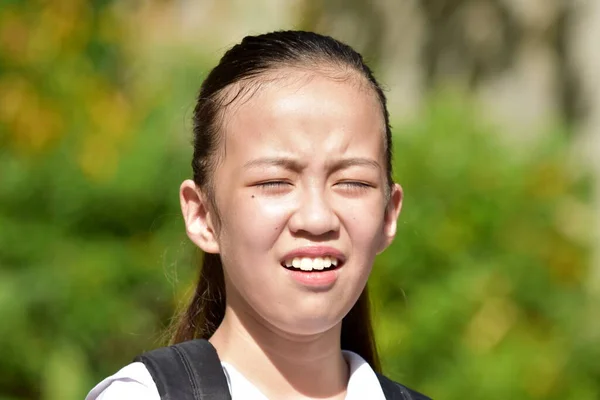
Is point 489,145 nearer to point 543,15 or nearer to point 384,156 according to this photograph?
point 543,15

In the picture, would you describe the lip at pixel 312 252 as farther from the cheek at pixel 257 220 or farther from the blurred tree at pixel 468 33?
the blurred tree at pixel 468 33

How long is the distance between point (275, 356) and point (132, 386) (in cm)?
31

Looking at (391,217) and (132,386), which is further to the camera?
(391,217)

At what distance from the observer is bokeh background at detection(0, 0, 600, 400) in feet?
13.4

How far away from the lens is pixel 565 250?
4480 mm

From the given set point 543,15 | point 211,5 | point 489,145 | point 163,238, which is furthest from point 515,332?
point 211,5

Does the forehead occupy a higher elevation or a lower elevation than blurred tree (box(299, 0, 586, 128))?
lower

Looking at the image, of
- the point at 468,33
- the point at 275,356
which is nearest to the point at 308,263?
the point at 275,356

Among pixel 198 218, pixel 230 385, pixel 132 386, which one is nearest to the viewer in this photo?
pixel 132 386

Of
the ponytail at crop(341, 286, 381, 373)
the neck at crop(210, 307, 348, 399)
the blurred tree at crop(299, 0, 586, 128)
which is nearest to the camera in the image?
the neck at crop(210, 307, 348, 399)

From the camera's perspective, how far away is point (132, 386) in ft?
6.51

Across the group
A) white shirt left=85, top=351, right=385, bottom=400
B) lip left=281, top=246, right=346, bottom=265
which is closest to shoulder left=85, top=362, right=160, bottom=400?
white shirt left=85, top=351, right=385, bottom=400

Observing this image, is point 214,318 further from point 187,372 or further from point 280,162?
point 280,162

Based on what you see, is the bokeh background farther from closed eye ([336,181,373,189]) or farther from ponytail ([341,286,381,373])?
closed eye ([336,181,373,189])
